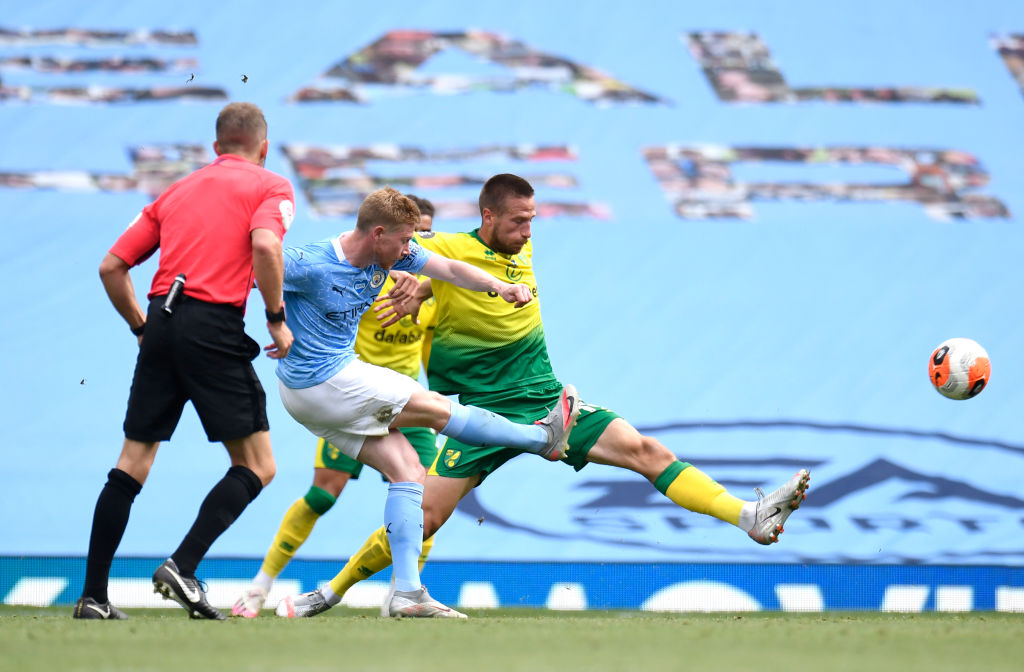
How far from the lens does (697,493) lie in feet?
16.6

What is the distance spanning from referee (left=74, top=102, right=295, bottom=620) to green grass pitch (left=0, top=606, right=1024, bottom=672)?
363mm

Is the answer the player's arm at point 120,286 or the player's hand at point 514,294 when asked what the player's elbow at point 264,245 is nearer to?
the player's arm at point 120,286

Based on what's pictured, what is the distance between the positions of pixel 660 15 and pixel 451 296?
16.4ft

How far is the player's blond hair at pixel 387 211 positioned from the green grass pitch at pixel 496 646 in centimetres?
144

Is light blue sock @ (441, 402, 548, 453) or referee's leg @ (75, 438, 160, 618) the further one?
light blue sock @ (441, 402, 548, 453)

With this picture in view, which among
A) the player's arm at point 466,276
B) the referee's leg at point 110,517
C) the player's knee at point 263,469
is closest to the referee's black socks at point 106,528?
the referee's leg at point 110,517

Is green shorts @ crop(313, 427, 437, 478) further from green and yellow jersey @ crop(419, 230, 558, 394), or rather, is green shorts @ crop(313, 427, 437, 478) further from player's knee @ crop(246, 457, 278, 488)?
player's knee @ crop(246, 457, 278, 488)

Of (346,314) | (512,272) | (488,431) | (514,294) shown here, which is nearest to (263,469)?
(346,314)

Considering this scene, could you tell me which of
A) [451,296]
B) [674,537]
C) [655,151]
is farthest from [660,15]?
[451,296]

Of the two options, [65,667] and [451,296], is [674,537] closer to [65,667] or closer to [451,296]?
[451,296]

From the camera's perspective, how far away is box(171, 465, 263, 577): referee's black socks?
421cm

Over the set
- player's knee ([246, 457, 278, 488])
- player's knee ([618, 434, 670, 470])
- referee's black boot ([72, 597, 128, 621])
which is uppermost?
player's knee ([618, 434, 670, 470])

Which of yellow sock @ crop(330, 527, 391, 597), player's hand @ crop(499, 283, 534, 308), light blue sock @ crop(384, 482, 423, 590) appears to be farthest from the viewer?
yellow sock @ crop(330, 527, 391, 597)

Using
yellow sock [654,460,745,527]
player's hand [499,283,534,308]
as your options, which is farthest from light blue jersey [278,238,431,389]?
yellow sock [654,460,745,527]
